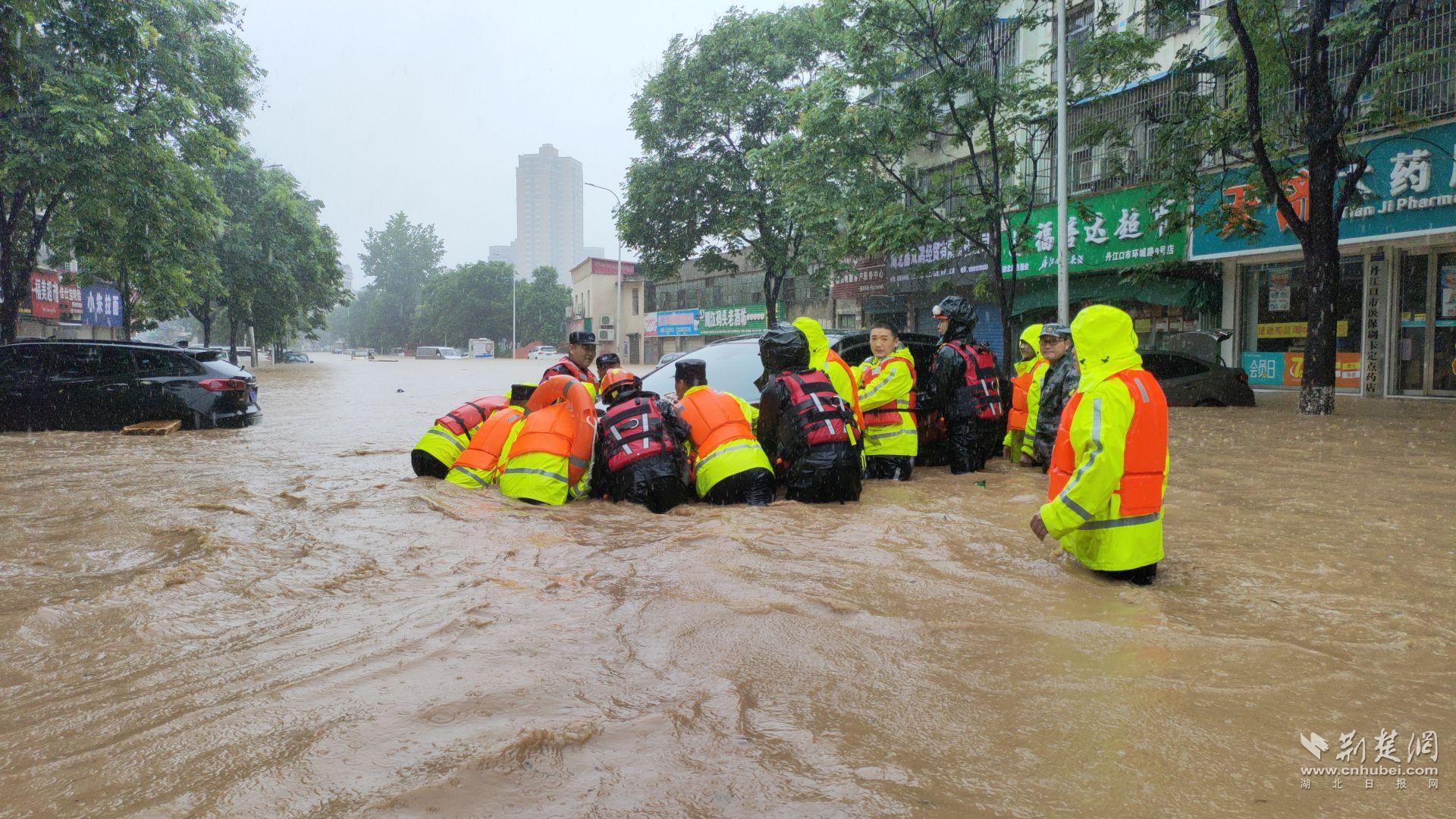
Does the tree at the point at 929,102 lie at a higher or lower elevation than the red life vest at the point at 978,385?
higher

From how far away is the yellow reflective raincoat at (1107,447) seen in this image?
141 inches

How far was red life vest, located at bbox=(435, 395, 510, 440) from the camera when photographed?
642 cm

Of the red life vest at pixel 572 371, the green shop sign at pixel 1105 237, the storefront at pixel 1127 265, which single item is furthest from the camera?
the storefront at pixel 1127 265

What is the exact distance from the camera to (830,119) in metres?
14.8

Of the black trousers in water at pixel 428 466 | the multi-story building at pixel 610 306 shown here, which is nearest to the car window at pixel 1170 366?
the black trousers in water at pixel 428 466

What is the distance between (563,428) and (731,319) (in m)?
33.4

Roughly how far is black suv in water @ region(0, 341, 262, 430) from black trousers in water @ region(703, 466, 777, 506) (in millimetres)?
8067

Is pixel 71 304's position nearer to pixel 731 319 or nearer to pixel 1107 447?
pixel 731 319

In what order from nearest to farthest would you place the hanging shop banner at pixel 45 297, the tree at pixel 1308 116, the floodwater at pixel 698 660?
the floodwater at pixel 698 660 → the tree at pixel 1308 116 → the hanging shop banner at pixel 45 297

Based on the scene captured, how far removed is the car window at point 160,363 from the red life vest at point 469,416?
6043 millimetres

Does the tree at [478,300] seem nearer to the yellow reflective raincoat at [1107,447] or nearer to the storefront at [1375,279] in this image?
the storefront at [1375,279]

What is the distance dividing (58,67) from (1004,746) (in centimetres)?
1751

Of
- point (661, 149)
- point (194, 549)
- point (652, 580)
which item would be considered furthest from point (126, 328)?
point (652, 580)

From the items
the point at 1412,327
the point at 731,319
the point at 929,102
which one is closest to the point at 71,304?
the point at 731,319
